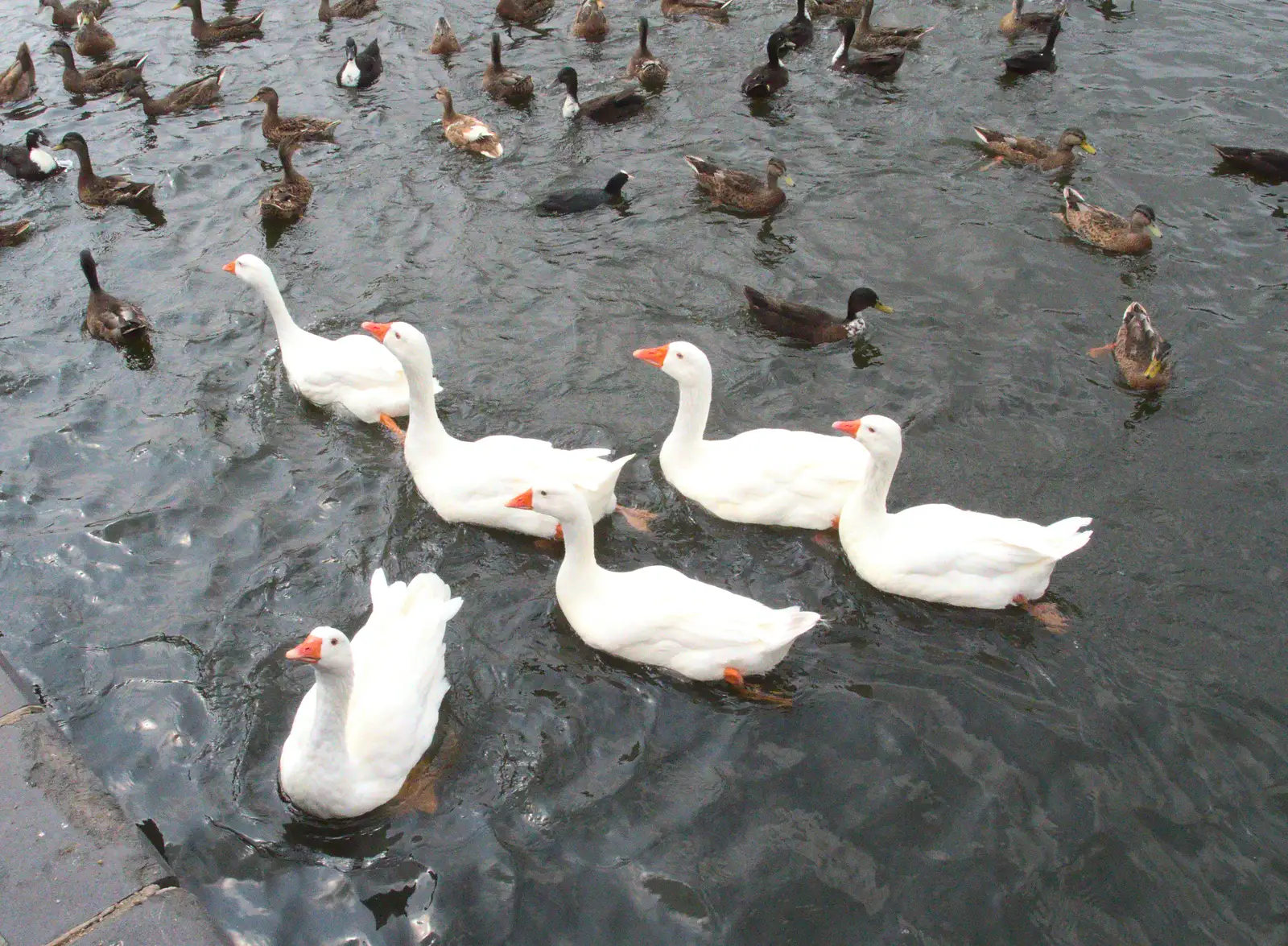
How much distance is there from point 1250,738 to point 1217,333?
442cm

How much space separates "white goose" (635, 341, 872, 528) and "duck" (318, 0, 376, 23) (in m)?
11.3

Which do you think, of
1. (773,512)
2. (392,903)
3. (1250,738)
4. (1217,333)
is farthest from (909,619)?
(1217,333)

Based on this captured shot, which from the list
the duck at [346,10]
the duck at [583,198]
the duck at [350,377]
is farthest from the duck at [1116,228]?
the duck at [346,10]

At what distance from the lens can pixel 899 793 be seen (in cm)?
521

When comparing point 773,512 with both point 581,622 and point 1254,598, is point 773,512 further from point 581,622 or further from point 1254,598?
point 1254,598

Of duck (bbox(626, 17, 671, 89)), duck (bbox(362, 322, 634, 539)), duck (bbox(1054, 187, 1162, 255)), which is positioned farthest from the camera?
duck (bbox(626, 17, 671, 89))

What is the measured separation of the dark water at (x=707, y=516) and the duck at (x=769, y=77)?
29cm

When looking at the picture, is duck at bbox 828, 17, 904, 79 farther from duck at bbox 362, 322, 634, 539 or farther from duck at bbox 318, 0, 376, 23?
duck at bbox 362, 322, 634, 539

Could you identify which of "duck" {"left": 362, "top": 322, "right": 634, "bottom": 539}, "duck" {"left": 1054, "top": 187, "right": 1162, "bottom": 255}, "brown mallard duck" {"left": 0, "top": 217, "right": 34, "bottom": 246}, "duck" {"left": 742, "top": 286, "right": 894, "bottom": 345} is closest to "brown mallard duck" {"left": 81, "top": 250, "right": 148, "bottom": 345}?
"brown mallard duck" {"left": 0, "top": 217, "right": 34, "bottom": 246}

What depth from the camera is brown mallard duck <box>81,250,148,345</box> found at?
9.16 metres

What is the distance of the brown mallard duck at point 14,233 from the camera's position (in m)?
10.9

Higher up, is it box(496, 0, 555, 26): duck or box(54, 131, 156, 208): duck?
box(496, 0, 555, 26): duck

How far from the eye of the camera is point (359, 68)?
44.3 feet

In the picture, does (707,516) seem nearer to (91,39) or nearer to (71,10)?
(91,39)
